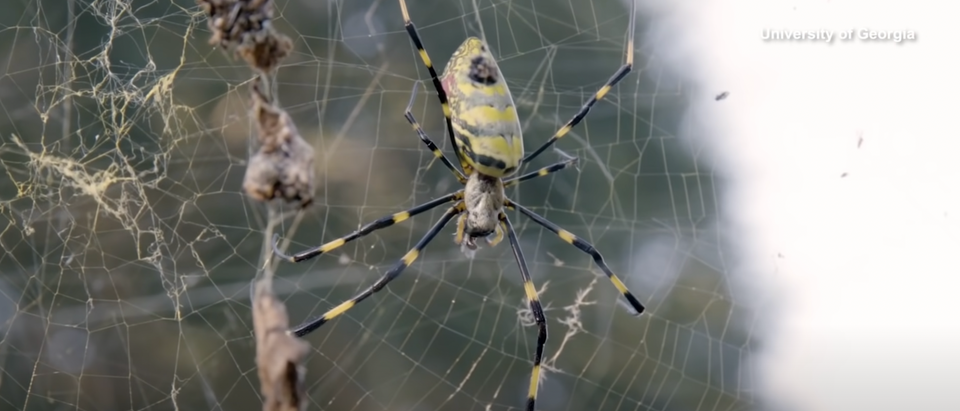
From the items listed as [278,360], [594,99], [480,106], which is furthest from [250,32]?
[594,99]

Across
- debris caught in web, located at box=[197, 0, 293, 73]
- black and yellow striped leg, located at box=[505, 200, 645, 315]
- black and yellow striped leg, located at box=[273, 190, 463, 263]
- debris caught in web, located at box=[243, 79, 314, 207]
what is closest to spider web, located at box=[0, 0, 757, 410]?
black and yellow striped leg, located at box=[273, 190, 463, 263]

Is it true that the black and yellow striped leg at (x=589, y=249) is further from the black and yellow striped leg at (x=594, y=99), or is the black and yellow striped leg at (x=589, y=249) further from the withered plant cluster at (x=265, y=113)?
the withered plant cluster at (x=265, y=113)

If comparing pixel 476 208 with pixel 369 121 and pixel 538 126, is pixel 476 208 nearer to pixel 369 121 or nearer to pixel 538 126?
pixel 369 121

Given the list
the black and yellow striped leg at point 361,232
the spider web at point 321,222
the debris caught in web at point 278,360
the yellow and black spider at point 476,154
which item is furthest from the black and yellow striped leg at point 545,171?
the debris caught in web at point 278,360

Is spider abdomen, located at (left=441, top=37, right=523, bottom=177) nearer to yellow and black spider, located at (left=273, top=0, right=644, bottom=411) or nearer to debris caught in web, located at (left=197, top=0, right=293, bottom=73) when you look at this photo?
yellow and black spider, located at (left=273, top=0, right=644, bottom=411)

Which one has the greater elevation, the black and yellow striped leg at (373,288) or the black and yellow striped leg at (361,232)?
the black and yellow striped leg at (361,232)

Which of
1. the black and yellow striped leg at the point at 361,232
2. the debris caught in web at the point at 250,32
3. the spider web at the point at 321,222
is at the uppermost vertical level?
the debris caught in web at the point at 250,32
